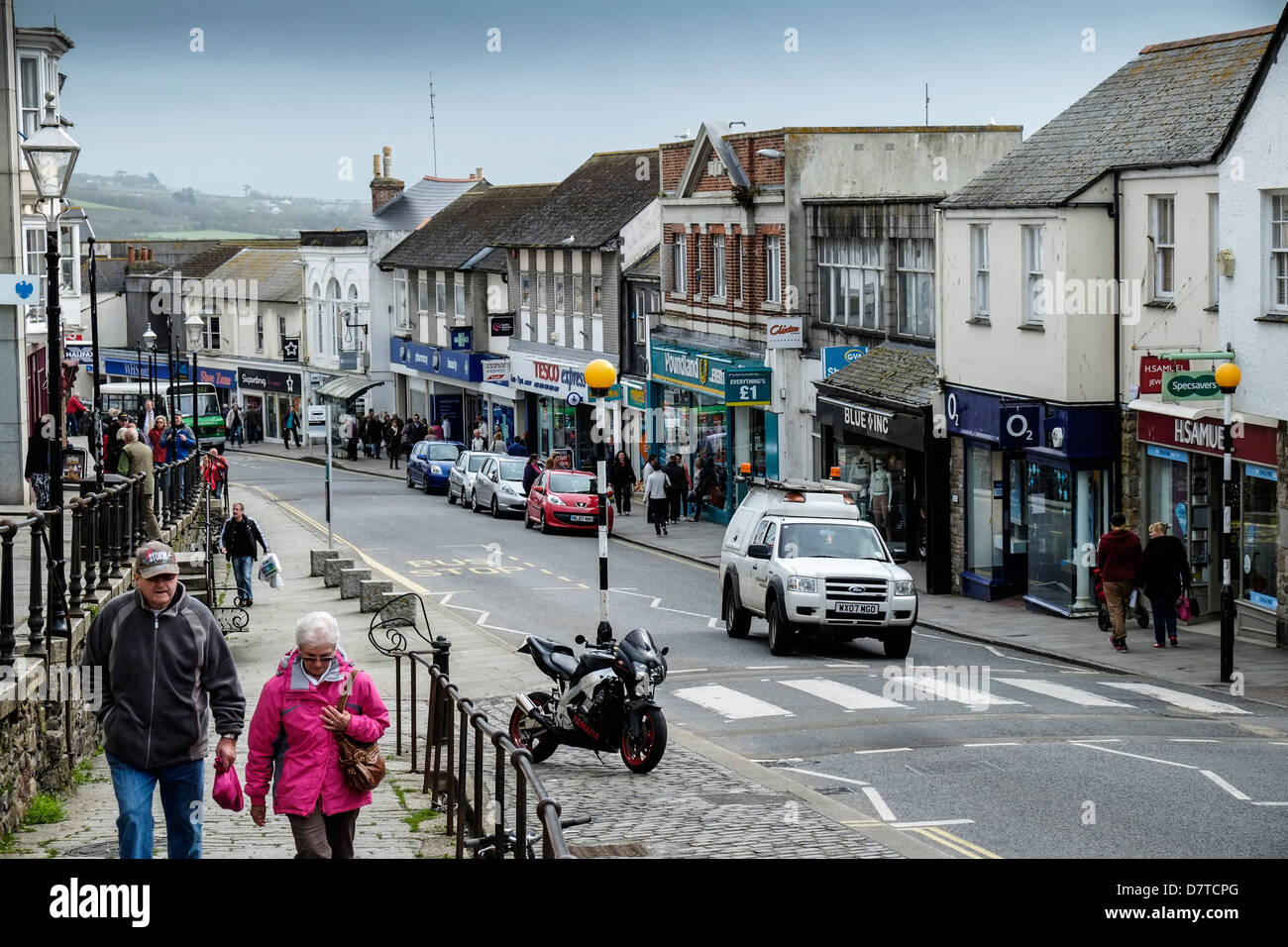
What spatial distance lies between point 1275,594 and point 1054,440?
481 centimetres

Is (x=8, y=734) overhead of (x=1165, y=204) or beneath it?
beneath

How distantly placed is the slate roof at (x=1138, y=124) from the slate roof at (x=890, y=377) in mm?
3963

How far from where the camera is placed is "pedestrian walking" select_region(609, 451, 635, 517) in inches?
1807

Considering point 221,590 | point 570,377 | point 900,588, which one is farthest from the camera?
point 570,377

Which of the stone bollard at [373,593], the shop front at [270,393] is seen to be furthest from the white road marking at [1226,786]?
the shop front at [270,393]

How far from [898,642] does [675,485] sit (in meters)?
20.6

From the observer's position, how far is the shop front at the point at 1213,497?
22969mm

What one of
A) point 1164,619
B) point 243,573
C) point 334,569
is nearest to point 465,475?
point 334,569

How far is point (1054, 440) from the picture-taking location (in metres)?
26.8

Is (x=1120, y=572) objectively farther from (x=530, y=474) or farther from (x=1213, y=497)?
(x=530, y=474)

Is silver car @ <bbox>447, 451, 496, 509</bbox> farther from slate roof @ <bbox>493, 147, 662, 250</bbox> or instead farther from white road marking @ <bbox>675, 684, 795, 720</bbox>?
white road marking @ <bbox>675, 684, 795, 720</bbox>
